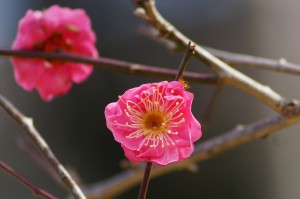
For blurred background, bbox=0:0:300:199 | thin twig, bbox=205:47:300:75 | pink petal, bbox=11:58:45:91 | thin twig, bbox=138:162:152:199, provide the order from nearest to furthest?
1. thin twig, bbox=138:162:152:199
2. thin twig, bbox=205:47:300:75
3. pink petal, bbox=11:58:45:91
4. blurred background, bbox=0:0:300:199

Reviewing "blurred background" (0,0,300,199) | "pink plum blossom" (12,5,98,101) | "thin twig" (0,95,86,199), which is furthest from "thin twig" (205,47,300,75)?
"blurred background" (0,0,300,199)

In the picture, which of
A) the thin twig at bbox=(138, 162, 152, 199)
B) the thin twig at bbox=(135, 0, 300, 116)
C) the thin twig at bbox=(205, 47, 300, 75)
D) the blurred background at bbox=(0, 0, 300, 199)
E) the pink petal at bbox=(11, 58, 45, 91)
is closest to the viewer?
the thin twig at bbox=(138, 162, 152, 199)

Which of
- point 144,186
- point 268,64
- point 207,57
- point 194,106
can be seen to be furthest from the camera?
point 194,106

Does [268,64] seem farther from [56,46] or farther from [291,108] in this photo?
[56,46]

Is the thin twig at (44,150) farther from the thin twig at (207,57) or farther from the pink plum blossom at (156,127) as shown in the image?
the thin twig at (207,57)

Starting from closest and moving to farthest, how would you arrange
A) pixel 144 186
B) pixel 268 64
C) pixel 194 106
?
pixel 144 186
pixel 268 64
pixel 194 106

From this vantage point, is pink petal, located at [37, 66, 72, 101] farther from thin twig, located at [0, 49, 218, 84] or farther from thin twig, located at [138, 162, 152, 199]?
thin twig, located at [138, 162, 152, 199]

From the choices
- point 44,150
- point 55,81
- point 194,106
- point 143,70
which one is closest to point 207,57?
point 143,70
